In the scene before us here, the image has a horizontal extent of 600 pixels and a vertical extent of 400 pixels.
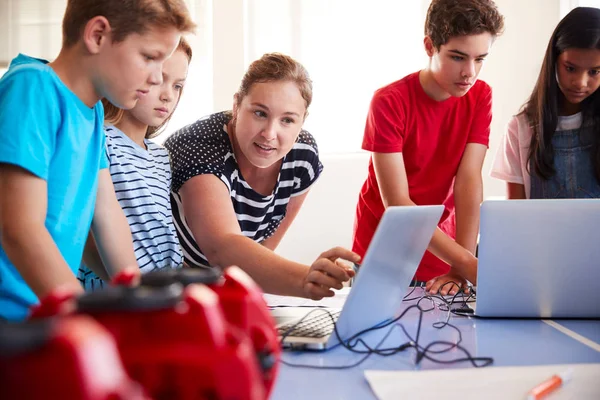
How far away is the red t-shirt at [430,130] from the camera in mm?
1803

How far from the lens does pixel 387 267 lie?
0.96 m

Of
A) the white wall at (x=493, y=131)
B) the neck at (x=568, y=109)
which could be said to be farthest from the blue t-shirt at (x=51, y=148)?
the white wall at (x=493, y=131)

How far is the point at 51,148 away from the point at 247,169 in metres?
0.64

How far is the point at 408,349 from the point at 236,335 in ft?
1.93

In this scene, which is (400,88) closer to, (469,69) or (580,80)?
(469,69)

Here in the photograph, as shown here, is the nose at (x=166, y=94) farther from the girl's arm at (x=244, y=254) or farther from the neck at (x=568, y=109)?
the neck at (x=568, y=109)

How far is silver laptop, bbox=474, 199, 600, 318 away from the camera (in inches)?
43.1

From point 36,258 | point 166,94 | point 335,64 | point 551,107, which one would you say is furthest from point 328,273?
point 335,64

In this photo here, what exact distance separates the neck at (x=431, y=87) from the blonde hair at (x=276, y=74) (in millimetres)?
462

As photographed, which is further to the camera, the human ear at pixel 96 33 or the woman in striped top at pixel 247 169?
the woman in striped top at pixel 247 169

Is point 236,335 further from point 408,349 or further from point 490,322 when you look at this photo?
point 490,322

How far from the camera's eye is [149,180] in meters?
1.41

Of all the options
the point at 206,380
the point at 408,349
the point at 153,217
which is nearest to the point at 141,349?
the point at 206,380

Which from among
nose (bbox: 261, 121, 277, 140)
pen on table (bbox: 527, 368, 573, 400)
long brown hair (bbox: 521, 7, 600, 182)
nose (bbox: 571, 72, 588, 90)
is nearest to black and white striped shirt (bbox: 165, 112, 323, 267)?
nose (bbox: 261, 121, 277, 140)
